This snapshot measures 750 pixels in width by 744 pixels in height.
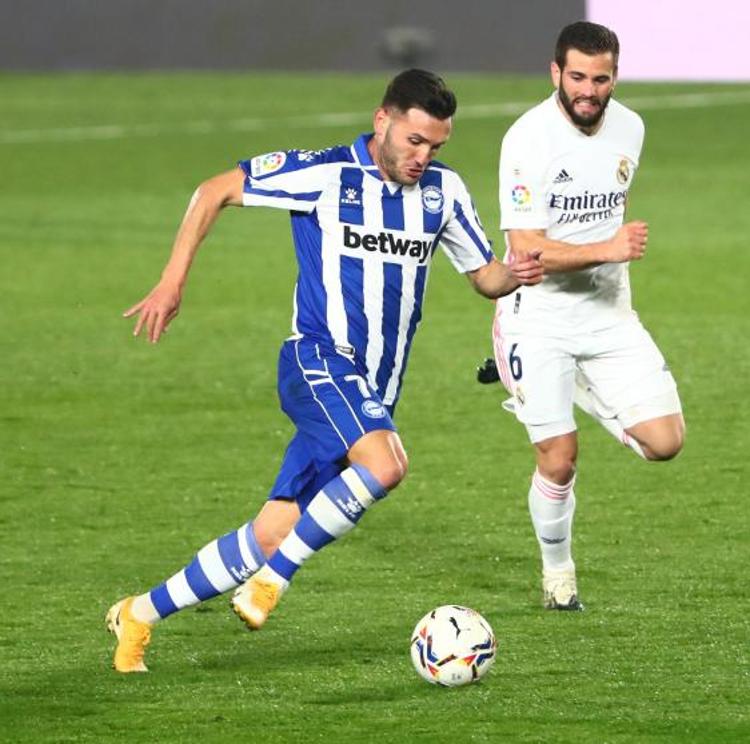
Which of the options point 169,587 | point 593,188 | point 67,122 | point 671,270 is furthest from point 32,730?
point 67,122

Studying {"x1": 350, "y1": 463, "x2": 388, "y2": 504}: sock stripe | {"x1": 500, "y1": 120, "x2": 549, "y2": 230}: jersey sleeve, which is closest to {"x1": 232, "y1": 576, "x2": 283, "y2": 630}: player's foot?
{"x1": 350, "y1": 463, "x2": 388, "y2": 504}: sock stripe

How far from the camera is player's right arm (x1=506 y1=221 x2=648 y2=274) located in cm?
609

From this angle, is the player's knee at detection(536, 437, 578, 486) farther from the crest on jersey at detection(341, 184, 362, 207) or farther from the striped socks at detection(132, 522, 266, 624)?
the striped socks at detection(132, 522, 266, 624)

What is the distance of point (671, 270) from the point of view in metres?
14.7

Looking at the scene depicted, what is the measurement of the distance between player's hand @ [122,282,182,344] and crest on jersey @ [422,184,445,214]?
0.83m

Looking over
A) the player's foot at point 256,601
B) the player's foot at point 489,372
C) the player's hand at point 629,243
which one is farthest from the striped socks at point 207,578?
the player's foot at point 489,372

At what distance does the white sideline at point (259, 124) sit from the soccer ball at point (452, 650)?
717 inches

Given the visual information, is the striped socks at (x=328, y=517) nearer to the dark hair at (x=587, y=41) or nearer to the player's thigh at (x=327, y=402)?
the player's thigh at (x=327, y=402)

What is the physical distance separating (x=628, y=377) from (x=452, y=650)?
1.54 meters

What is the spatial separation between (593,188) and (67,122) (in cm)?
1929

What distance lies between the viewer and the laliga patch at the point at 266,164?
6039 mm

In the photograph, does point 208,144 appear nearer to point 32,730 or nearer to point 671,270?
point 671,270

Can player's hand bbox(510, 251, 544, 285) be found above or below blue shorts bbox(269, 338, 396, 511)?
above

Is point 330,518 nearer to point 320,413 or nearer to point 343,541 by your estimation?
point 320,413
